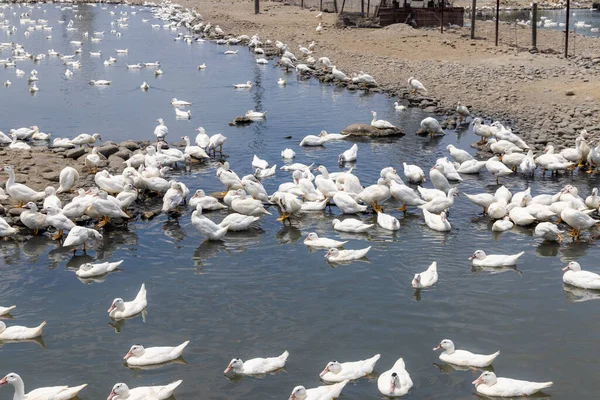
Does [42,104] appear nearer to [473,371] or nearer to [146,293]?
[146,293]

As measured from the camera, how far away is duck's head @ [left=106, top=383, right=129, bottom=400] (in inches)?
371

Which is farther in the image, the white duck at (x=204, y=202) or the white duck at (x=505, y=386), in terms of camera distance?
the white duck at (x=204, y=202)

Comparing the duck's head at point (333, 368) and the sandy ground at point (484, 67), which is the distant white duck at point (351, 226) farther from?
the sandy ground at point (484, 67)

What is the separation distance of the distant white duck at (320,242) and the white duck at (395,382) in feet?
16.0

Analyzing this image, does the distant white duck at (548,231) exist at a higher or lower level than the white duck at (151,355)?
higher

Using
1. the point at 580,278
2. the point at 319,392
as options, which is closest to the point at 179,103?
the point at 580,278

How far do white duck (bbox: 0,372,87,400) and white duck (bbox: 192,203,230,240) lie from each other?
18.6 ft

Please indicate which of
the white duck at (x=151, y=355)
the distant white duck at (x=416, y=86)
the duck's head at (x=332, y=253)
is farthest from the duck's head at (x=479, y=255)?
the distant white duck at (x=416, y=86)

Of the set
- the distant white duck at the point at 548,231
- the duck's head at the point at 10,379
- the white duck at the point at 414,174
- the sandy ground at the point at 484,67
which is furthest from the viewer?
the sandy ground at the point at 484,67

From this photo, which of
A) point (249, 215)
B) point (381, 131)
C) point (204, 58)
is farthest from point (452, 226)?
point (204, 58)

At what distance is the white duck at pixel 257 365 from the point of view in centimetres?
1026

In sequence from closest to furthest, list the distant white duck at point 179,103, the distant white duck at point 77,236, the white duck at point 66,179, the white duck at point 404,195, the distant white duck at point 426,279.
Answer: the distant white duck at point 426,279 < the distant white duck at point 77,236 < the white duck at point 404,195 < the white duck at point 66,179 < the distant white duck at point 179,103

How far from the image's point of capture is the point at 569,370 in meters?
10.4

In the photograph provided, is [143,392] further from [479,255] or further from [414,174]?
[414,174]
